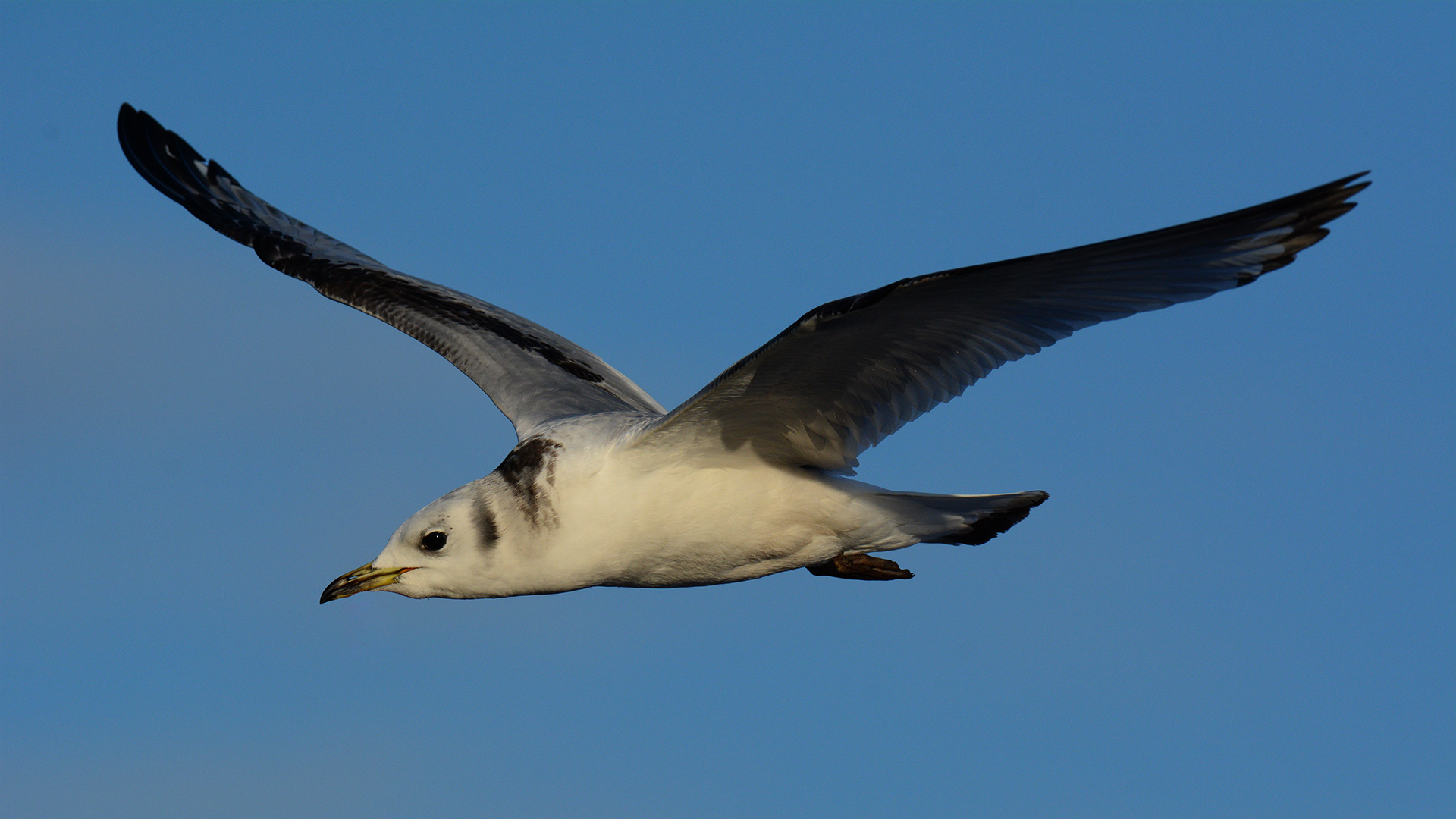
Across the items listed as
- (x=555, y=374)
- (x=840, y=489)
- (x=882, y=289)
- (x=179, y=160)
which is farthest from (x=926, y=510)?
(x=179, y=160)

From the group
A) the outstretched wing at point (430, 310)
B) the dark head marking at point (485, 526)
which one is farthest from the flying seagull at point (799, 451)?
the outstretched wing at point (430, 310)

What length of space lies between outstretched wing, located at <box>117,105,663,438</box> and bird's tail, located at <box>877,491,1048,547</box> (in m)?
2.43

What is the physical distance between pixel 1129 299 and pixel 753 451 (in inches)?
91.1

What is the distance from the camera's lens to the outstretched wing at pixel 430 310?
369 inches

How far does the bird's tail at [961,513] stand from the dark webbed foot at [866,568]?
237mm

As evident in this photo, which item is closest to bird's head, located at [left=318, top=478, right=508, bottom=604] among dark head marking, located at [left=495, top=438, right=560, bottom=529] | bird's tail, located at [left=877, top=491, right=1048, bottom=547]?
dark head marking, located at [left=495, top=438, right=560, bottom=529]

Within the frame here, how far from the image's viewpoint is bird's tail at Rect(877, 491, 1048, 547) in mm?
7449

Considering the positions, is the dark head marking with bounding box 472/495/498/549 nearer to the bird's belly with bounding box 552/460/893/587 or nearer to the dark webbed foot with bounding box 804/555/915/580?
the bird's belly with bounding box 552/460/893/587

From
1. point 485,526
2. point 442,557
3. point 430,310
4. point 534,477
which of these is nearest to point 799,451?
point 534,477

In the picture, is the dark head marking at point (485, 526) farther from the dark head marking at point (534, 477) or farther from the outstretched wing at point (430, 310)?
the outstretched wing at point (430, 310)

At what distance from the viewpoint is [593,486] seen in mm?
7043

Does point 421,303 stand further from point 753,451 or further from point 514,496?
point 753,451

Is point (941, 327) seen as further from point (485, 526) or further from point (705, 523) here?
point (485, 526)

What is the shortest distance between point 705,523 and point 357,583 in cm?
219
